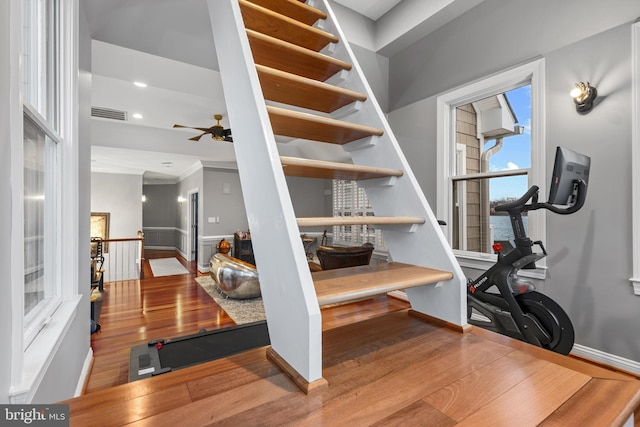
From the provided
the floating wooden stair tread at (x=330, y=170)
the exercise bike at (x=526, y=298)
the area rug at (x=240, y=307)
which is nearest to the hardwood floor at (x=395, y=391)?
the floating wooden stair tread at (x=330, y=170)

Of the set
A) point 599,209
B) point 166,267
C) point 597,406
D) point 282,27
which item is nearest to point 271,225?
point 597,406

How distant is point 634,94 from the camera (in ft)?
6.36

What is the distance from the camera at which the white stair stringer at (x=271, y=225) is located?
896 mm

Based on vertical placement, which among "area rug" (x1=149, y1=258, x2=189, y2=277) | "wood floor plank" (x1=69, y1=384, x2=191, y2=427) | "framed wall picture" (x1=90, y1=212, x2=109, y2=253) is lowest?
"area rug" (x1=149, y1=258, x2=189, y2=277)

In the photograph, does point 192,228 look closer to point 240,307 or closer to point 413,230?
point 240,307

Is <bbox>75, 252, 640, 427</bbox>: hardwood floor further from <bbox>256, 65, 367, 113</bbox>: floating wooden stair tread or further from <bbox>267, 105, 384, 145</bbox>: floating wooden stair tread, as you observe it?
<bbox>256, 65, 367, 113</bbox>: floating wooden stair tread

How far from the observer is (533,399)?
0.83 meters

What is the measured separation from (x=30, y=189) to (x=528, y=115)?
3.26 meters

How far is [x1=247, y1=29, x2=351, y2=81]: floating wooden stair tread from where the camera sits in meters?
1.55

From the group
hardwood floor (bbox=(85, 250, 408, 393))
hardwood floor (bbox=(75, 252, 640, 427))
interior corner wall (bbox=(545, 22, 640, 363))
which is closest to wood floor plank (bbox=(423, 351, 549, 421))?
hardwood floor (bbox=(75, 252, 640, 427))

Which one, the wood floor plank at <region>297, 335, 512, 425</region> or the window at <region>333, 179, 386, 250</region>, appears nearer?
the wood floor plank at <region>297, 335, 512, 425</region>

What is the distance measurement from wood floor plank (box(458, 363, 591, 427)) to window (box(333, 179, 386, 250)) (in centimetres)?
436

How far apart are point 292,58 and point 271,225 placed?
1108 millimetres

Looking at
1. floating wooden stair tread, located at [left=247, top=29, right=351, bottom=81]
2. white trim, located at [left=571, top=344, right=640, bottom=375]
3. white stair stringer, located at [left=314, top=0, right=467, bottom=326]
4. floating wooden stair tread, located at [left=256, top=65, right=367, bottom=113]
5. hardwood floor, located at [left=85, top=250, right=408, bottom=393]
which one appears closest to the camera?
white stair stringer, located at [left=314, top=0, right=467, bottom=326]
